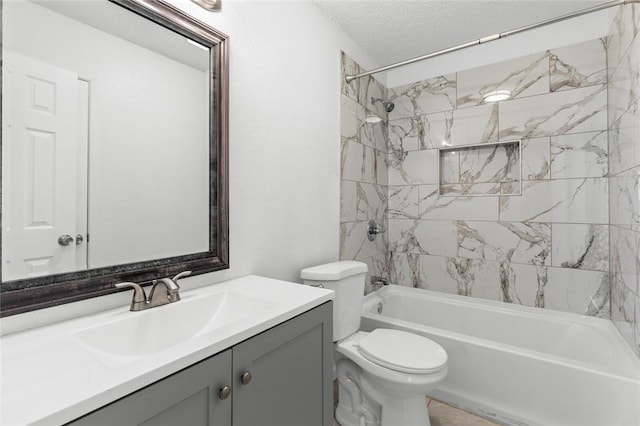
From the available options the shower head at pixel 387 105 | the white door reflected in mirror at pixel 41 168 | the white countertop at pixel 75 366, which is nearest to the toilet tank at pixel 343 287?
the white countertop at pixel 75 366

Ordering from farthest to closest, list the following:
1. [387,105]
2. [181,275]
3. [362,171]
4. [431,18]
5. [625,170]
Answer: [387,105]
[362,171]
[431,18]
[625,170]
[181,275]

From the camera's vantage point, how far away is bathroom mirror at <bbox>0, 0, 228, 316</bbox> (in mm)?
837

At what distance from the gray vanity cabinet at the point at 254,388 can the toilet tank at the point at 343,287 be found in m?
0.49

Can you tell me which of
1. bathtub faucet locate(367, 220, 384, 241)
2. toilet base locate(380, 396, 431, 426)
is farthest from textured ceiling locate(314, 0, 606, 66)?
toilet base locate(380, 396, 431, 426)

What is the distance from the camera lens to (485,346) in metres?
1.77

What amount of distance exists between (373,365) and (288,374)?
2.34ft

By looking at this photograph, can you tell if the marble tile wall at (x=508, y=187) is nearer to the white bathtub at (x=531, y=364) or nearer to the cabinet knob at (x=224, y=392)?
the white bathtub at (x=531, y=364)

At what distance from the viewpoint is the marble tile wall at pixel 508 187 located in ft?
6.77

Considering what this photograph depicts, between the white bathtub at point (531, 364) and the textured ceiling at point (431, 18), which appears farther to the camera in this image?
the textured ceiling at point (431, 18)

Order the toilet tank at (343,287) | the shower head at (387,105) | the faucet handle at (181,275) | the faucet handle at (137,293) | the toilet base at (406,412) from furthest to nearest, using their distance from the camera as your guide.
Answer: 1. the shower head at (387,105)
2. the toilet tank at (343,287)
3. the toilet base at (406,412)
4. the faucet handle at (181,275)
5. the faucet handle at (137,293)

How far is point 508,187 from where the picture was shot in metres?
2.39

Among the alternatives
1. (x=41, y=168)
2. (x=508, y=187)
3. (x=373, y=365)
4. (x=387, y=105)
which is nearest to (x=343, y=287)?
(x=373, y=365)

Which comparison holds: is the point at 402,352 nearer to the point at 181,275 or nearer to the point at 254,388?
the point at 254,388

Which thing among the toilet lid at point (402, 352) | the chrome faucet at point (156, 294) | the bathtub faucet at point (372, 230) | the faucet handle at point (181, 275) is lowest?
the toilet lid at point (402, 352)
